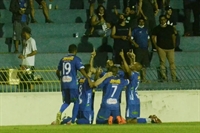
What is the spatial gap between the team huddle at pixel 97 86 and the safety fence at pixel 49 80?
178 cm

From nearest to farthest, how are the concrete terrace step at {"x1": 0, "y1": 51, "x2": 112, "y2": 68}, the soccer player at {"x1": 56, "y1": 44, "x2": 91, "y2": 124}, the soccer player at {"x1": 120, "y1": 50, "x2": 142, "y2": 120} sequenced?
the soccer player at {"x1": 56, "y1": 44, "x2": 91, "y2": 124}
the soccer player at {"x1": 120, "y1": 50, "x2": 142, "y2": 120}
the concrete terrace step at {"x1": 0, "y1": 51, "x2": 112, "y2": 68}

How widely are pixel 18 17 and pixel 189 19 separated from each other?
17.2 ft

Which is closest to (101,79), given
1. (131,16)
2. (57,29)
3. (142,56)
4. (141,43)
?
(142,56)

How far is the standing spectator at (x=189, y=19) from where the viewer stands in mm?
22797

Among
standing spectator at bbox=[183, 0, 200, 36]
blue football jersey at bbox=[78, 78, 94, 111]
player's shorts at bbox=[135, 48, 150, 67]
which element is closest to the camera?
blue football jersey at bbox=[78, 78, 94, 111]

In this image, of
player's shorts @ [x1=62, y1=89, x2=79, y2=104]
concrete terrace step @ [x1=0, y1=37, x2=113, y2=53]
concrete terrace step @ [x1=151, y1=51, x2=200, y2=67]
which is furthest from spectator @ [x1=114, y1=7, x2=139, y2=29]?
player's shorts @ [x1=62, y1=89, x2=79, y2=104]

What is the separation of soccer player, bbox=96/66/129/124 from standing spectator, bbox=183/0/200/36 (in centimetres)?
630

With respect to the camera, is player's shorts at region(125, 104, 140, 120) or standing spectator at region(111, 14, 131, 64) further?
standing spectator at region(111, 14, 131, 64)

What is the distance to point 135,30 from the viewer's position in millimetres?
20453

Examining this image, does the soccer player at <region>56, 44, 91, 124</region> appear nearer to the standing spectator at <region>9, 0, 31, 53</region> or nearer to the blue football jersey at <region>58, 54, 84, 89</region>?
the blue football jersey at <region>58, 54, 84, 89</region>

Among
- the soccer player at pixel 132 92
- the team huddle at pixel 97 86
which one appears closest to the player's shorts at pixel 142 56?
the soccer player at pixel 132 92

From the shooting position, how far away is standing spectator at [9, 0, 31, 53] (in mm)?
21219

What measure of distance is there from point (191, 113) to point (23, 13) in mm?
5654

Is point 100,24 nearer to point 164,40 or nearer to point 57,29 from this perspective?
point 57,29
